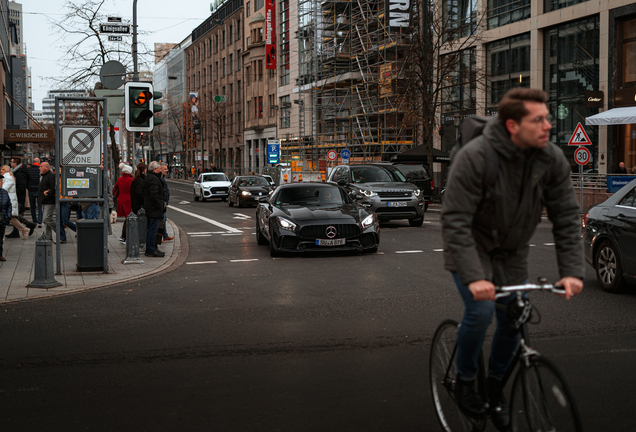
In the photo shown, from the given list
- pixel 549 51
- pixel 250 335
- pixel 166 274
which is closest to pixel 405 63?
pixel 549 51

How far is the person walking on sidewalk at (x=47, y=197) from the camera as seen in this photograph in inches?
613

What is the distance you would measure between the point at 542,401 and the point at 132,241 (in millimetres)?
10539

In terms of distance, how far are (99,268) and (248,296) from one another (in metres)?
3.63

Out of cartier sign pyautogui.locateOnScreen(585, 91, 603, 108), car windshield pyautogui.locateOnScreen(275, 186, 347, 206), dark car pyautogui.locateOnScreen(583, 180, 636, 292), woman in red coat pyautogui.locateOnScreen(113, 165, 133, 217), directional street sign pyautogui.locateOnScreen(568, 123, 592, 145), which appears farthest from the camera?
cartier sign pyautogui.locateOnScreen(585, 91, 603, 108)

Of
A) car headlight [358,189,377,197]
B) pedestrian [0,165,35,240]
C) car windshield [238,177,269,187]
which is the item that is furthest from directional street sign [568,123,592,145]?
pedestrian [0,165,35,240]

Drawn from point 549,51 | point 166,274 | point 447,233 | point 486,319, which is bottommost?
point 166,274

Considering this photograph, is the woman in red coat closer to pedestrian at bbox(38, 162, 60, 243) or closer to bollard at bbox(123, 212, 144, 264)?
pedestrian at bbox(38, 162, 60, 243)

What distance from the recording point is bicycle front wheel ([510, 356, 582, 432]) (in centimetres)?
302

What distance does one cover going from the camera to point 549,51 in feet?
102

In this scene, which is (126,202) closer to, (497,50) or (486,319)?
(486,319)

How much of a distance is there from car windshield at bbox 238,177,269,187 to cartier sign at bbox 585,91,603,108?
14.5m

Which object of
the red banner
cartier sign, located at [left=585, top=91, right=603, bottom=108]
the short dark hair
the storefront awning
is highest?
the red banner

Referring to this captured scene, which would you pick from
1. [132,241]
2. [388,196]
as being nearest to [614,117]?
[388,196]

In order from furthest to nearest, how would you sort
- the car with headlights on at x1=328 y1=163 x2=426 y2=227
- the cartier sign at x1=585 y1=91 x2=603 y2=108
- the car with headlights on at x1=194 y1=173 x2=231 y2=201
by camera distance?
1. the car with headlights on at x1=194 y1=173 x2=231 y2=201
2. the cartier sign at x1=585 y1=91 x2=603 y2=108
3. the car with headlights on at x1=328 y1=163 x2=426 y2=227
